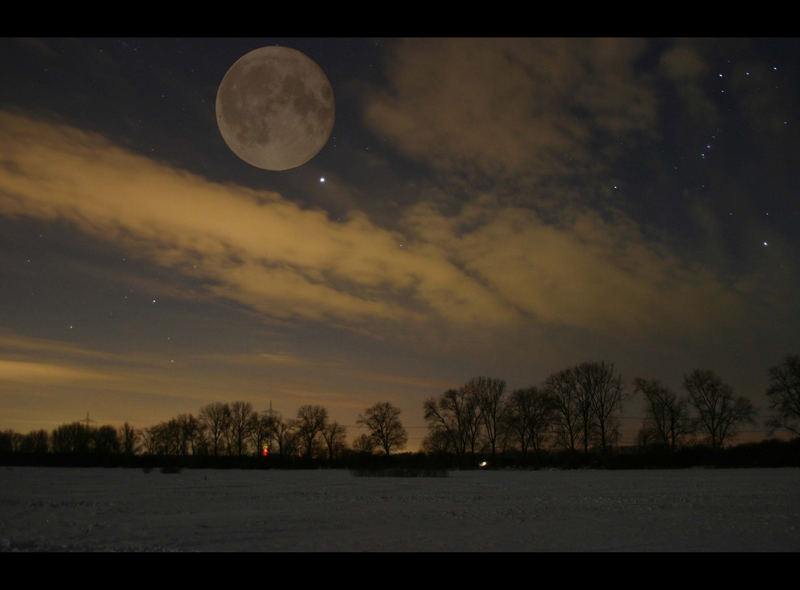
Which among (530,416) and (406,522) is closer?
(406,522)

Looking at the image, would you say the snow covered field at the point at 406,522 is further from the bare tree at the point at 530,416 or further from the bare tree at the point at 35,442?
the bare tree at the point at 35,442

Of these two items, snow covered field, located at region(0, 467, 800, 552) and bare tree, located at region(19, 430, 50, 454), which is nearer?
snow covered field, located at region(0, 467, 800, 552)

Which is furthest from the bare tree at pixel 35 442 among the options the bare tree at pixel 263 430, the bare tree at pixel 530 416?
the bare tree at pixel 530 416

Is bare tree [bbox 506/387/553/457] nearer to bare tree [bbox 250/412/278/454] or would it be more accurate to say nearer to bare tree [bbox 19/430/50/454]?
bare tree [bbox 250/412/278/454]

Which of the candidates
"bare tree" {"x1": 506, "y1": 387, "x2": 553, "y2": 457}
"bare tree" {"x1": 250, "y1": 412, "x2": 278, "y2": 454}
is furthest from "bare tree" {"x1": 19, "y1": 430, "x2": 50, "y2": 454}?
"bare tree" {"x1": 506, "y1": 387, "x2": 553, "y2": 457}

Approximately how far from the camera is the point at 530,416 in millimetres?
89312

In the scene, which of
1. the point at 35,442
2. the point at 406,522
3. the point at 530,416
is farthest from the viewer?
the point at 35,442

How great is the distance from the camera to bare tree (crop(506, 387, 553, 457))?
87.2 metres

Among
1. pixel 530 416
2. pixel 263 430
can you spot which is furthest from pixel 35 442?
pixel 530 416

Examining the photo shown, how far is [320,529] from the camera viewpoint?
1476 centimetres

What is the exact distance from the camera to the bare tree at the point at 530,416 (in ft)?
286

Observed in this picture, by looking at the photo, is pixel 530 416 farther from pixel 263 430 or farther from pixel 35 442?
pixel 35 442

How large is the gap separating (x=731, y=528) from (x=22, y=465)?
75568 mm
